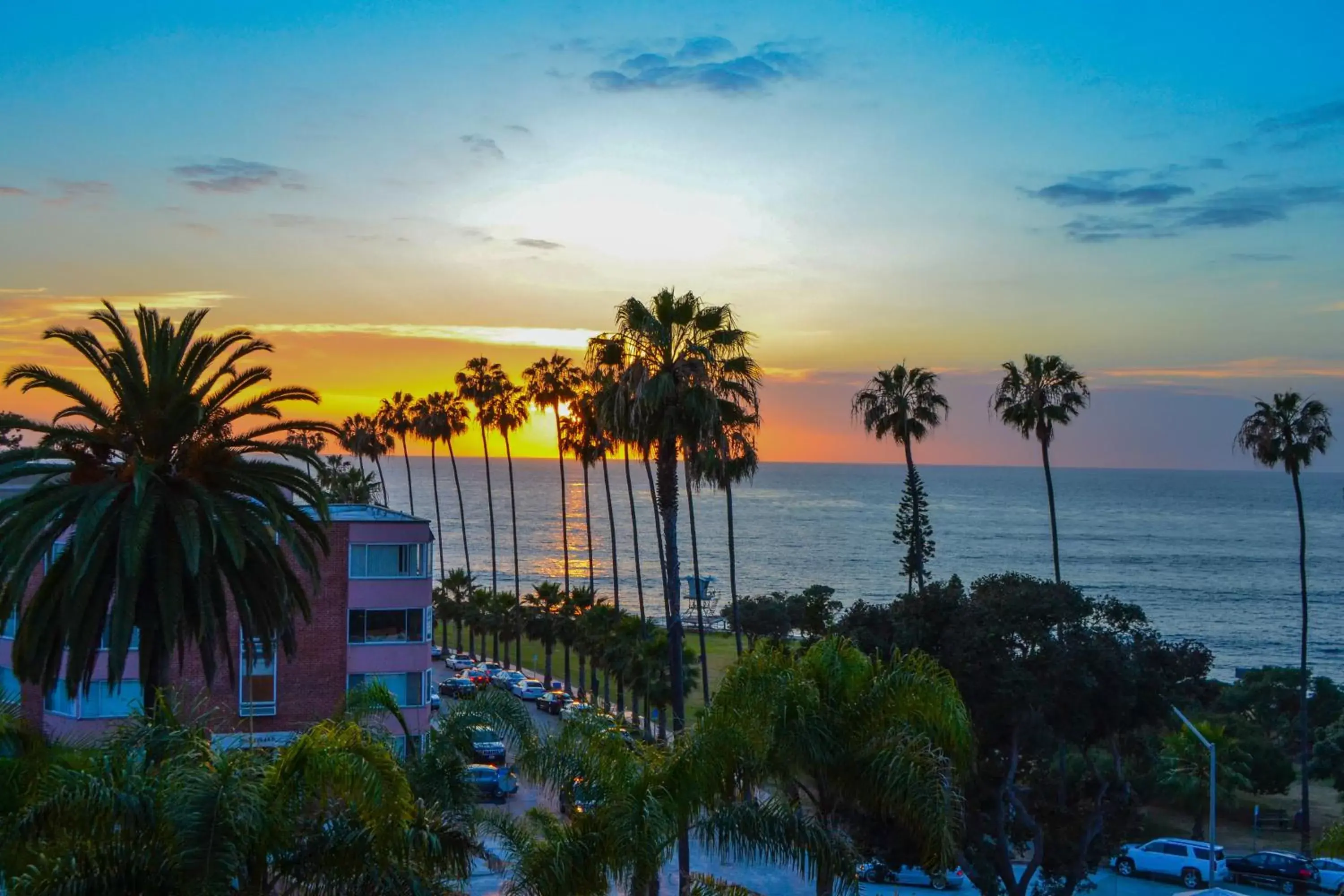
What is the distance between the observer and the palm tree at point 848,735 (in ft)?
55.3

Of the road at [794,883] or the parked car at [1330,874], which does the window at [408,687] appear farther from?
the parked car at [1330,874]

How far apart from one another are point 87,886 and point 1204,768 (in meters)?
46.7

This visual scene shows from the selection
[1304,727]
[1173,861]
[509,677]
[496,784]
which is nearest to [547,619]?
[509,677]

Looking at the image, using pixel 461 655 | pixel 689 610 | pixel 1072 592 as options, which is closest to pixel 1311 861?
pixel 1072 592

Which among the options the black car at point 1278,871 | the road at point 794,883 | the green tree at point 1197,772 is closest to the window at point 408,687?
the road at point 794,883

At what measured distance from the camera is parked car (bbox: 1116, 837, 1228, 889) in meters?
40.2

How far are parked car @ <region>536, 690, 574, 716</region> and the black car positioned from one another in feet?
117

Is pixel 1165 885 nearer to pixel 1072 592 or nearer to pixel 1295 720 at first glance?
pixel 1072 592

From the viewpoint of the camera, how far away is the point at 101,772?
529 inches

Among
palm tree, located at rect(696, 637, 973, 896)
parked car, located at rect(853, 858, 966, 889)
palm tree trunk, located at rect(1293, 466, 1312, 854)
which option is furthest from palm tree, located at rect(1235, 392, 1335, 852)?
palm tree, located at rect(696, 637, 973, 896)

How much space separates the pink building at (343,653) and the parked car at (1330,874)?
31.8 metres

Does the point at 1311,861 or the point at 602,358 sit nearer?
the point at 602,358

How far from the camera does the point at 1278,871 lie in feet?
131

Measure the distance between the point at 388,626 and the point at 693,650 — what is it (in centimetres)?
4236
